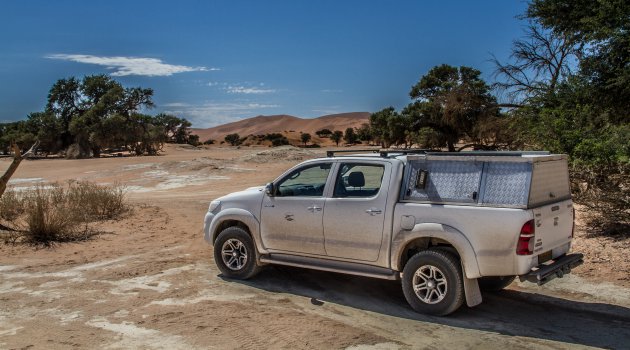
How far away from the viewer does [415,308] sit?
660 centimetres

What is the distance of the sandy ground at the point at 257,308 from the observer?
584cm

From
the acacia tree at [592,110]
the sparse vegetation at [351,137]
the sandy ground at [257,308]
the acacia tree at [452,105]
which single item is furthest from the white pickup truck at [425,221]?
the sparse vegetation at [351,137]

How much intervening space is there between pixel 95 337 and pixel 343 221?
3093 mm

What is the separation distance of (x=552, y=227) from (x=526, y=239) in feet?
2.14

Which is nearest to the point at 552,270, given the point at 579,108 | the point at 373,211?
the point at 373,211

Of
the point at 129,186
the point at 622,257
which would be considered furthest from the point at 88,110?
the point at 622,257

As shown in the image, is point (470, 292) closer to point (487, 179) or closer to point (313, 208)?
point (487, 179)

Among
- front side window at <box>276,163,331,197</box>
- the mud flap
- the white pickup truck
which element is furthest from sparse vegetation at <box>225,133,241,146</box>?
the mud flap

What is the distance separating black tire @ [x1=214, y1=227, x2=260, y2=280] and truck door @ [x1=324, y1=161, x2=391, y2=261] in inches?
53.3

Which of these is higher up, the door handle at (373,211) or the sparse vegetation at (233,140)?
the sparse vegetation at (233,140)

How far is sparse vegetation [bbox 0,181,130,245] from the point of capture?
1126cm

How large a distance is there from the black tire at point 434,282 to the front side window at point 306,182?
1.68 meters

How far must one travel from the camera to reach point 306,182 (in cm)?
801

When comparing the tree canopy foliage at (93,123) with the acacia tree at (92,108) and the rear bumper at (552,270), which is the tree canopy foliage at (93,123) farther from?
the rear bumper at (552,270)
